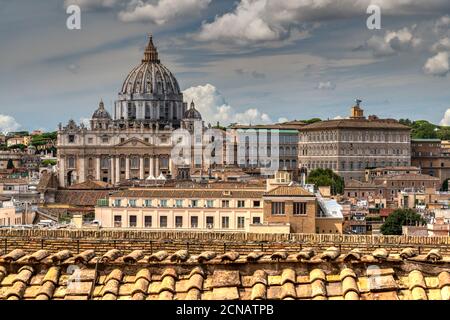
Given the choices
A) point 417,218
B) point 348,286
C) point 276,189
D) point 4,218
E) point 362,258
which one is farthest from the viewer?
point 417,218

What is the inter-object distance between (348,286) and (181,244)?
3.76 meters

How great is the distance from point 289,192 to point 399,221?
30.2 ft

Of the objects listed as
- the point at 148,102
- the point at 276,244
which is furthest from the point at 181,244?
the point at 148,102

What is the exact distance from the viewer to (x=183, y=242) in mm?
9211

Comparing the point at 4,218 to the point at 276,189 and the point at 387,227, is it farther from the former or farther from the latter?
the point at 387,227

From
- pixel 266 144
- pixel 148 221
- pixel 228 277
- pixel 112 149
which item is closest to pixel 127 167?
pixel 112 149

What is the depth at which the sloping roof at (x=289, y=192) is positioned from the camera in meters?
25.2

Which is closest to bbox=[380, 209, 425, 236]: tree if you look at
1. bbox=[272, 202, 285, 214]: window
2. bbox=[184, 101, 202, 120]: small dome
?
bbox=[272, 202, 285, 214]: window

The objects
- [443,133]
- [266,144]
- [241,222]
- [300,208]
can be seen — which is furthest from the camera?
[443,133]

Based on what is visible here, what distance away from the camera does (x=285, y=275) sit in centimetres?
543

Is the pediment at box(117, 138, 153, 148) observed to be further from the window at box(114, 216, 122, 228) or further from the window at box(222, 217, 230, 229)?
the window at box(222, 217, 230, 229)

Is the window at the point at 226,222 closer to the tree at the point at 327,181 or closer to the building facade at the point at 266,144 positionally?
the tree at the point at 327,181

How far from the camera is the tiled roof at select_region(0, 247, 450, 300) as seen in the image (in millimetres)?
5215

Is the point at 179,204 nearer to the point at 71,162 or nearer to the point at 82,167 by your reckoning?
the point at 82,167
